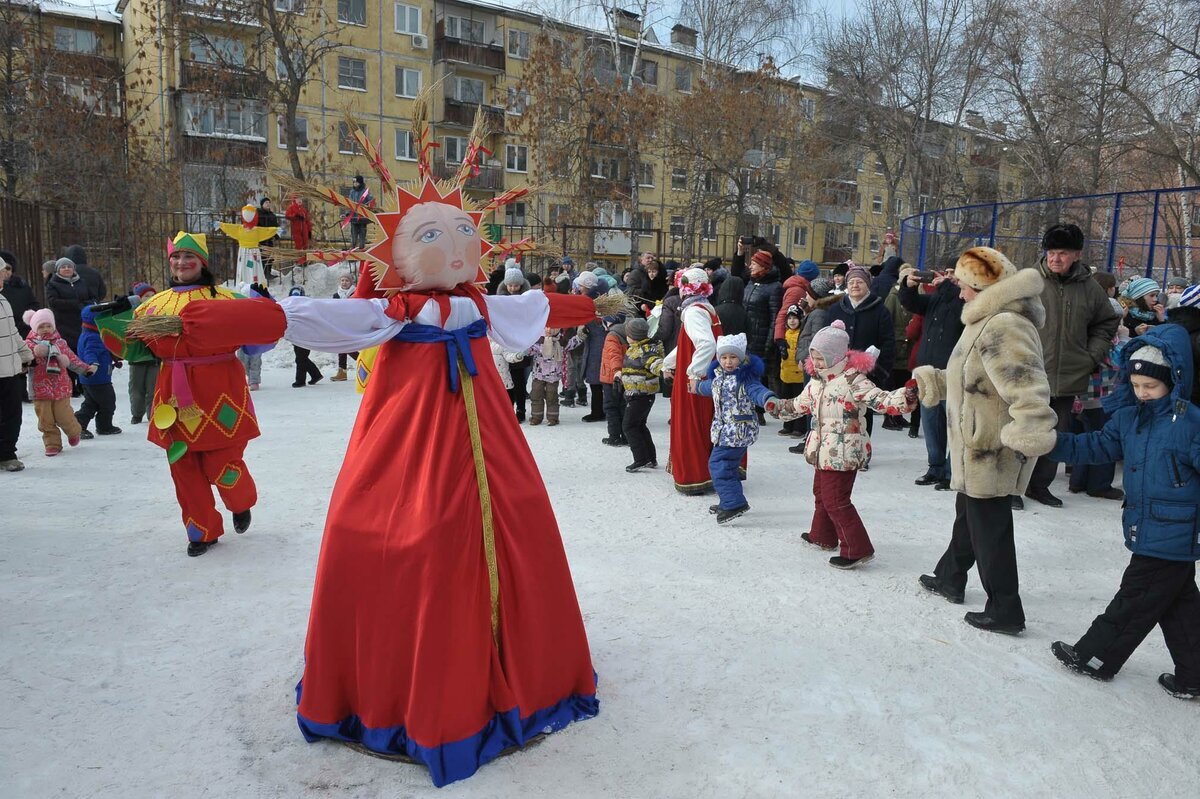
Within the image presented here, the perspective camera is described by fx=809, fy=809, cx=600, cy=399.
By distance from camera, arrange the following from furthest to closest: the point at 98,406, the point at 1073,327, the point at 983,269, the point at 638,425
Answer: the point at 98,406 < the point at 638,425 < the point at 1073,327 < the point at 983,269

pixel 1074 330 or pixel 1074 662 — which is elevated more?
pixel 1074 330

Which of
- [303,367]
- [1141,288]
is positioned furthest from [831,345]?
[303,367]

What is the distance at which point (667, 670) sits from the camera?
374 centimetres

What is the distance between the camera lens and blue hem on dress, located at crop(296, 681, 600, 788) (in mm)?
2867

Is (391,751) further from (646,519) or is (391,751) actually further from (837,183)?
(837,183)

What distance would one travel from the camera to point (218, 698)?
347 cm

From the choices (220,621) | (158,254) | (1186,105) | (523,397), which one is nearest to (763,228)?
(1186,105)

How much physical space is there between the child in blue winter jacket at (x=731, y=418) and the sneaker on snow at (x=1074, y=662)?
240 cm

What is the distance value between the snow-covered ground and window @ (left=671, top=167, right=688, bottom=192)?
25.2 meters

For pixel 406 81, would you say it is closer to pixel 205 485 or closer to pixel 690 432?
pixel 690 432

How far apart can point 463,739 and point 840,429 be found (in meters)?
3.14

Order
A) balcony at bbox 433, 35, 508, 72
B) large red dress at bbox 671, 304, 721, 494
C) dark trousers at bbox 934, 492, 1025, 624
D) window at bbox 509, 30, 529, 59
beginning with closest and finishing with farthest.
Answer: dark trousers at bbox 934, 492, 1025, 624 → large red dress at bbox 671, 304, 721, 494 → balcony at bbox 433, 35, 508, 72 → window at bbox 509, 30, 529, 59

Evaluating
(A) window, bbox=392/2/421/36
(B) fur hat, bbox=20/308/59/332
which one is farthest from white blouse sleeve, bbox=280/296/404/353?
(A) window, bbox=392/2/421/36

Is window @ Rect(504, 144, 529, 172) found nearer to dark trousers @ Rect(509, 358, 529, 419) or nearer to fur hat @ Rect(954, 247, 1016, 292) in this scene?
dark trousers @ Rect(509, 358, 529, 419)
